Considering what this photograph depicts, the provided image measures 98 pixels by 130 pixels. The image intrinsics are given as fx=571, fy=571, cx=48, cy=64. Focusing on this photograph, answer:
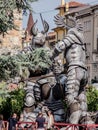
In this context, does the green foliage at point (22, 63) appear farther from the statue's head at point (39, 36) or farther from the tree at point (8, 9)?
the statue's head at point (39, 36)

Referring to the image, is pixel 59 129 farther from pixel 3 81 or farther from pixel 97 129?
pixel 3 81

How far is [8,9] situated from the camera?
15.9 meters

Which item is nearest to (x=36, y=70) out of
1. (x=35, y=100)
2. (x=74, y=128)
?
(x=35, y=100)

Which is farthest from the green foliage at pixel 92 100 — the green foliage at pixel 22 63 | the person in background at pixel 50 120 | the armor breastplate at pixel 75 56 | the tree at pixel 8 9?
the tree at pixel 8 9

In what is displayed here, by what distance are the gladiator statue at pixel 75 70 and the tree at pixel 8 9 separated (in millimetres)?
1342

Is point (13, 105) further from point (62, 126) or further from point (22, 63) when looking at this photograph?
point (62, 126)

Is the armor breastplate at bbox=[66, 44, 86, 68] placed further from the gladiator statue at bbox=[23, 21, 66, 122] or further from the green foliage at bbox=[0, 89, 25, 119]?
the green foliage at bbox=[0, 89, 25, 119]

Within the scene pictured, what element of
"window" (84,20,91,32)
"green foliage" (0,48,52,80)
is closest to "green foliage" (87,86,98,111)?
"green foliage" (0,48,52,80)

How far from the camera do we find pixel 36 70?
1741cm

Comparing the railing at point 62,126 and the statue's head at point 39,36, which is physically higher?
the statue's head at point 39,36

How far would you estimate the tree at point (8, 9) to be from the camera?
51.3 ft

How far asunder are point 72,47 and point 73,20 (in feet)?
3.66

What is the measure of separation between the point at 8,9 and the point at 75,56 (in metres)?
2.29

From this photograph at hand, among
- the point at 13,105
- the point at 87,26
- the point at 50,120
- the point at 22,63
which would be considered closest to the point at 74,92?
the point at 50,120
